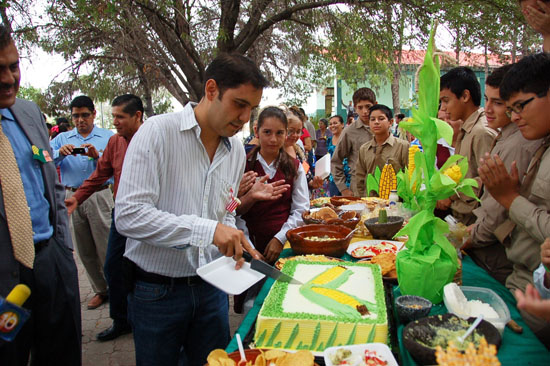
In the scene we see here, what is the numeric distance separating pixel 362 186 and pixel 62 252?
342 cm

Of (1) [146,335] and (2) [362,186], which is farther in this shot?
(2) [362,186]

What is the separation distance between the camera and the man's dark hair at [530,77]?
5.64 feet

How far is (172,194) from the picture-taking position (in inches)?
67.5

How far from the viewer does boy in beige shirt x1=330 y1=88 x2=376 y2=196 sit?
5.01 metres

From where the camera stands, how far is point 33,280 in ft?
5.81

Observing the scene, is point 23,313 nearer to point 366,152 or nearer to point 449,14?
point 366,152

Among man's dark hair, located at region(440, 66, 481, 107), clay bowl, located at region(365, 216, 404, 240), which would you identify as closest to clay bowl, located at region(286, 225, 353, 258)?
clay bowl, located at region(365, 216, 404, 240)

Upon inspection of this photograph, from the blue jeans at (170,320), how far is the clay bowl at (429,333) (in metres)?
0.94

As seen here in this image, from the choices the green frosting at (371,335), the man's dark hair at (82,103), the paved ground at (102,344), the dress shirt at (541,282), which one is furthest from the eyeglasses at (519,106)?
the man's dark hair at (82,103)

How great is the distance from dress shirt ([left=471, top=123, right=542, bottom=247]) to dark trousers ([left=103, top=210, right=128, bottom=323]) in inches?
100

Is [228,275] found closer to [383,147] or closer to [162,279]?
[162,279]

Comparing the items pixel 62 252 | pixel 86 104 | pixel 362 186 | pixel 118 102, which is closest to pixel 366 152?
pixel 362 186

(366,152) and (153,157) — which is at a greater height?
(153,157)

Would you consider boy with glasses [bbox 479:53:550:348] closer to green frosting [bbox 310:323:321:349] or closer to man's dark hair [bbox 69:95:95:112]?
green frosting [bbox 310:323:321:349]
